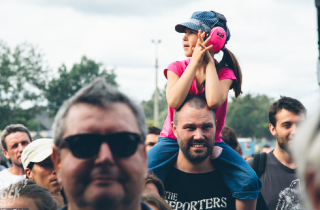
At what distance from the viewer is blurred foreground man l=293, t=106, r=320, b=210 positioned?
1.06 m

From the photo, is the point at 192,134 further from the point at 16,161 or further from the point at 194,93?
the point at 16,161

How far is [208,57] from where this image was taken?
3.25 m

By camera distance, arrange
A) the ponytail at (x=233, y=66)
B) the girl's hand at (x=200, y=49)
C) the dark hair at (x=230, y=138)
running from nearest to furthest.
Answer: the girl's hand at (x=200, y=49) → the ponytail at (x=233, y=66) → the dark hair at (x=230, y=138)

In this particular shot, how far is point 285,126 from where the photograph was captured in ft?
14.3

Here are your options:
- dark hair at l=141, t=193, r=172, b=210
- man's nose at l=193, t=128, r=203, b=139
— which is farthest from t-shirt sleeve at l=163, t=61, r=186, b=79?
dark hair at l=141, t=193, r=172, b=210

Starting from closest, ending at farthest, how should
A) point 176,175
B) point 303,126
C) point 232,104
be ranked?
point 303,126
point 176,175
point 232,104

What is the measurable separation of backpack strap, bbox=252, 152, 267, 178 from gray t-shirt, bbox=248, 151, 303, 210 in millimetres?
43

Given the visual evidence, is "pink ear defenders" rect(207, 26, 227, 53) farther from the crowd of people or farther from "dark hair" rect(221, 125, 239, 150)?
"dark hair" rect(221, 125, 239, 150)

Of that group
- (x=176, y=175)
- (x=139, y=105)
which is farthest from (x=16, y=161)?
(x=139, y=105)

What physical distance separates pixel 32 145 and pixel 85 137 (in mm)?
2360

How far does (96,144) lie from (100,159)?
0.07 m

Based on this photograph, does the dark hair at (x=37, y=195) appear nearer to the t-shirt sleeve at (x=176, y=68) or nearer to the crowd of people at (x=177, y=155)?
the crowd of people at (x=177, y=155)

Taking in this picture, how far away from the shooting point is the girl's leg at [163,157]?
345cm

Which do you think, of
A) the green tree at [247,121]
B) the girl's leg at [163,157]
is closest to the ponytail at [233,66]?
the girl's leg at [163,157]
